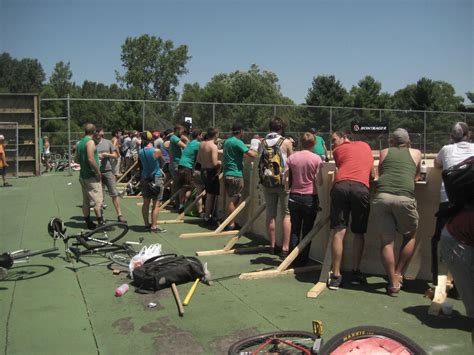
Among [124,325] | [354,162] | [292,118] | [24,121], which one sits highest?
[292,118]

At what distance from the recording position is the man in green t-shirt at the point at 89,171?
8289 millimetres

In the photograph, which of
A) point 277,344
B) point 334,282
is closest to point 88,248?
point 334,282

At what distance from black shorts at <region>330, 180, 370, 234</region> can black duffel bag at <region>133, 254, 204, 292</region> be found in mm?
1732

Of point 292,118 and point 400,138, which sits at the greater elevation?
point 292,118

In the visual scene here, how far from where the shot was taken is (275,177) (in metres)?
6.66

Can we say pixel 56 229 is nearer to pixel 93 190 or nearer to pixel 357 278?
pixel 93 190

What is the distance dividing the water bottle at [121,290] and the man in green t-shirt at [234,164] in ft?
11.1

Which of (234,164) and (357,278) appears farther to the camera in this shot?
(234,164)

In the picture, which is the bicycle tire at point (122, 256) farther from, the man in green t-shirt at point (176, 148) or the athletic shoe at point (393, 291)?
the man in green t-shirt at point (176, 148)

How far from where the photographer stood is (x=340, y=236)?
18.1 ft

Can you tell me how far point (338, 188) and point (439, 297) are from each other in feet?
5.05

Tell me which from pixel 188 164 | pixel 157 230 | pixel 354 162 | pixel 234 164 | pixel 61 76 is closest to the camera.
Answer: pixel 354 162

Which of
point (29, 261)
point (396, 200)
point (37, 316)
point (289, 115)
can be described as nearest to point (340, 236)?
point (396, 200)

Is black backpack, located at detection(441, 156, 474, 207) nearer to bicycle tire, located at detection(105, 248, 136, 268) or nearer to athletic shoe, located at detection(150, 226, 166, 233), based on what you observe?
bicycle tire, located at detection(105, 248, 136, 268)
